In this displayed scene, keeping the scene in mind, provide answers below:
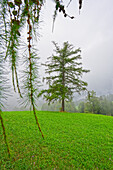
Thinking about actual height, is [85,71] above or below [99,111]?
above

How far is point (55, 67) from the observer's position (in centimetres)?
1149

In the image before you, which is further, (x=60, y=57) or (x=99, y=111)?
(x=99, y=111)

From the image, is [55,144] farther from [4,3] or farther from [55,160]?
[4,3]

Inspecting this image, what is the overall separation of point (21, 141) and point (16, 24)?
4011mm

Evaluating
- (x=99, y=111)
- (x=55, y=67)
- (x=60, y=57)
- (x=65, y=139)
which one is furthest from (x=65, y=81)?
(x=99, y=111)

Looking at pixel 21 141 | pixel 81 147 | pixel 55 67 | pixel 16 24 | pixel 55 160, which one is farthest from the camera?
pixel 55 67

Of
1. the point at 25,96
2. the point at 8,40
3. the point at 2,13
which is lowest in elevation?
the point at 25,96

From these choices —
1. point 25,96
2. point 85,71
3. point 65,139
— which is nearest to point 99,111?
point 85,71

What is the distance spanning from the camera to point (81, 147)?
3160 mm

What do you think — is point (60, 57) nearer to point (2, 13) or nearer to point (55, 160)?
point (55, 160)

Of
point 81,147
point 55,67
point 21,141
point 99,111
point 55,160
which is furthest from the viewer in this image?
point 99,111

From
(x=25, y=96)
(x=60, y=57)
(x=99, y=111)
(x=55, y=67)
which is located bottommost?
(x=99, y=111)

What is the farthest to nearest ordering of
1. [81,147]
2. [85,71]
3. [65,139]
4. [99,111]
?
[99,111] < [85,71] < [65,139] < [81,147]

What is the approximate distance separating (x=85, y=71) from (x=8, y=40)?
432 inches
